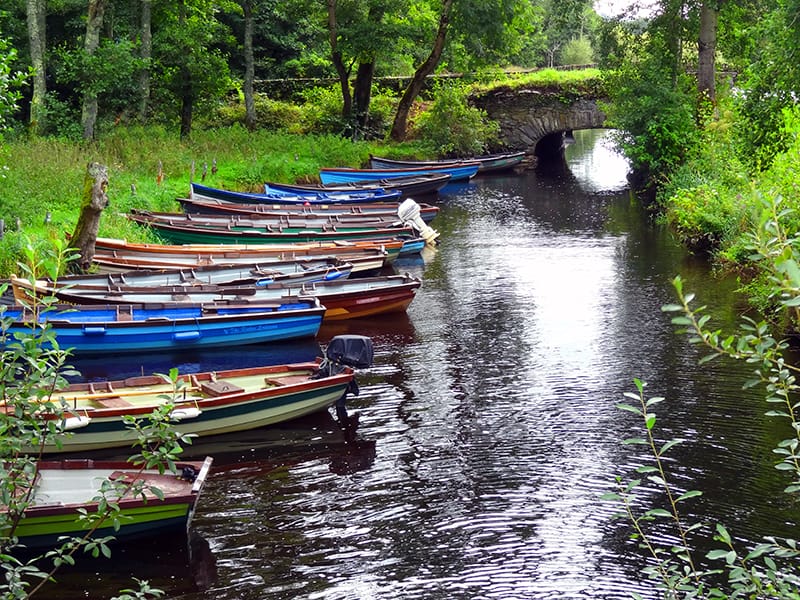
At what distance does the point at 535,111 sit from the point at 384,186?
46.4ft

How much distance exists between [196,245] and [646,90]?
16.5 meters

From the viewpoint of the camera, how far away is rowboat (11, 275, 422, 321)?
1709 cm

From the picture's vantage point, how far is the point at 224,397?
41.4 ft

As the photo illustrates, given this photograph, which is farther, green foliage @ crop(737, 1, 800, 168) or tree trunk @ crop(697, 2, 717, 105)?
tree trunk @ crop(697, 2, 717, 105)

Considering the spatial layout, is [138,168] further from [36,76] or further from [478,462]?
[478,462]

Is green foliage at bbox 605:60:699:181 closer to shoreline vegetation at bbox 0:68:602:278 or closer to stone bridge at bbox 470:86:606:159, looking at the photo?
shoreline vegetation at bbox 0:68:602:278

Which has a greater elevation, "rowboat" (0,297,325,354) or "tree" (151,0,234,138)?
"tree" (151,0,234,138)

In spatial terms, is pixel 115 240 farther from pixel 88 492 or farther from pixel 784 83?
pixel 784 83

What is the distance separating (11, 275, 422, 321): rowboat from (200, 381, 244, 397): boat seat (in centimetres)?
404

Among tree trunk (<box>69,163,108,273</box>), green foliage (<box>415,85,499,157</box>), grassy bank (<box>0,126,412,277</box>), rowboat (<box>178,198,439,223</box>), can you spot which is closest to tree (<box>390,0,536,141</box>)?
green foliage (<box>415,85,499,157</box>)

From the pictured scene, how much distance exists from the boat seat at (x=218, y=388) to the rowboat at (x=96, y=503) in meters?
2.59

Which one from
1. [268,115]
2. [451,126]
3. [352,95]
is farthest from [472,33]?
[268,115]

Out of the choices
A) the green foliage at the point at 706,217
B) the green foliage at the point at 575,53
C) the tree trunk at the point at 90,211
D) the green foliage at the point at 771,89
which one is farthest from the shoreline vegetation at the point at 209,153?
the green foliage at the point at 575,53

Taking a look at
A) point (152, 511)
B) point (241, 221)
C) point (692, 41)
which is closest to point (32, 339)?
point (152, 511)
